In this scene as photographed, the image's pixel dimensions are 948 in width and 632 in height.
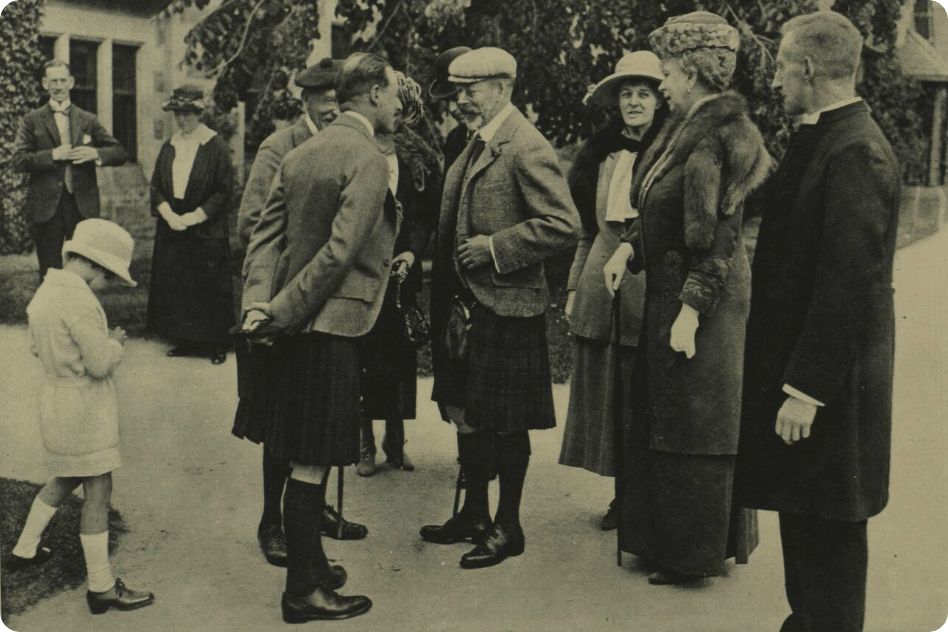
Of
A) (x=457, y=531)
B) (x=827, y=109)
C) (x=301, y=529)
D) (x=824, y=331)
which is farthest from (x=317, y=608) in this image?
(x=827, y=109)

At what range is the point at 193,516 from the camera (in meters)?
4.64

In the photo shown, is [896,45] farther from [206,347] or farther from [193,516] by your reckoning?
[193,516]

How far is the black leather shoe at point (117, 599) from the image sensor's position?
361 cm

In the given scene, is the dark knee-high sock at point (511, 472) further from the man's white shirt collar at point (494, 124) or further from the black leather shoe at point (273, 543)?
the man's white shirt collar at point (494, 124)

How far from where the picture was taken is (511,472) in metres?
4.27

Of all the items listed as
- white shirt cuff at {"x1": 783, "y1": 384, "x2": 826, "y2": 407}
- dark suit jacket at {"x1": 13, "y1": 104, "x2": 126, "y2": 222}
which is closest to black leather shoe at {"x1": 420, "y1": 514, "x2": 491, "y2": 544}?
white shirt cuff at {"x1": 783, "y1": 384, "x2": 826, "y2": 407}

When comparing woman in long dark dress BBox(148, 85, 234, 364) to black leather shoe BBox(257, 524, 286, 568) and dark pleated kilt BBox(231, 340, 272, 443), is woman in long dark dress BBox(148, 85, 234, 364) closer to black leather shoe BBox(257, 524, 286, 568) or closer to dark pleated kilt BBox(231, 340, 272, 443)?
dark pleated kilt BBox(231, 340, 272, 443)

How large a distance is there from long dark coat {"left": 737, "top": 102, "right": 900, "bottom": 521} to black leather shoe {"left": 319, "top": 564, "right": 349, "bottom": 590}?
1.55 m

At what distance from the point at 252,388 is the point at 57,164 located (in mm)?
3105

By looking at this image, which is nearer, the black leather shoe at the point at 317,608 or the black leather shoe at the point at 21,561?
the black leather shoe at the point at 317,608

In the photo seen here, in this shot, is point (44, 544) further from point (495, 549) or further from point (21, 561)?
point (495, 549)

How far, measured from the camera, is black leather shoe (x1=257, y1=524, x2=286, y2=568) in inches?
163

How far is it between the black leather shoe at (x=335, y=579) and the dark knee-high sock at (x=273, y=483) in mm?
403

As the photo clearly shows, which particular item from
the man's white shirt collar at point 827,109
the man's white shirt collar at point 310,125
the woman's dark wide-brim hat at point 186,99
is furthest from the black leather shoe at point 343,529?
the woman's dark wide-brim hat at point 186,99
